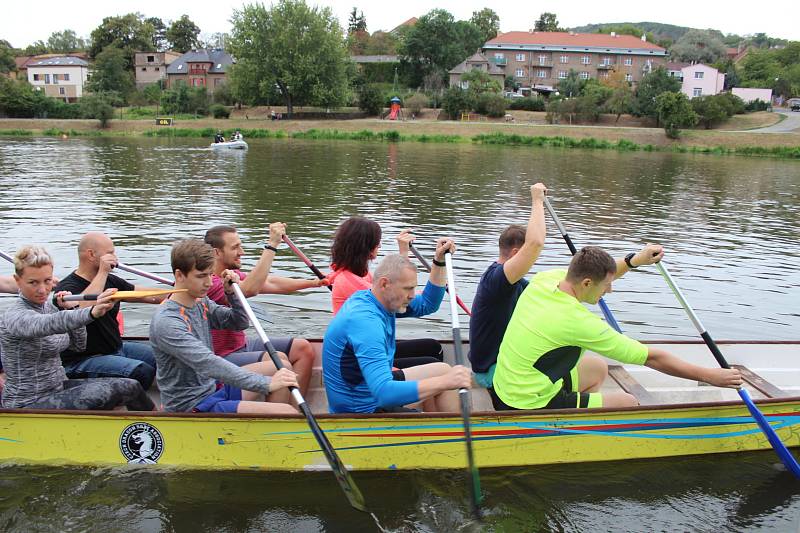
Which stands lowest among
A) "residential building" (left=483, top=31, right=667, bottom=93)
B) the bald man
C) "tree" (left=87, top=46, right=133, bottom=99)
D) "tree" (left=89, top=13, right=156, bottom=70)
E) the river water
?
the river water

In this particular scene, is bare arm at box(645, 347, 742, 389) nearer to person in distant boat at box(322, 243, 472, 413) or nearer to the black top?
person in distant boat at box(322, 243, 472, 413)

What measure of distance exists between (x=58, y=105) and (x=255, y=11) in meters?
19.4

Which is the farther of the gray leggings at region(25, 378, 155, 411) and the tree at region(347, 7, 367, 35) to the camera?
the tree at region(347, 7, 367, 35)

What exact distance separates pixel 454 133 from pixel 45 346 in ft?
165

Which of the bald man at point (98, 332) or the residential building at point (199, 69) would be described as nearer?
the bald man at point (98, 332)

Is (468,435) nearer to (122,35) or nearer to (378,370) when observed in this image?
(378,370)

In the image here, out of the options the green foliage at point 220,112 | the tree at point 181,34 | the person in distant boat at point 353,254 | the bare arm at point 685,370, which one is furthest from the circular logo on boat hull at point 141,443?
the tree at point 181,34

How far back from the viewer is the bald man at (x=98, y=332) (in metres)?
6.10

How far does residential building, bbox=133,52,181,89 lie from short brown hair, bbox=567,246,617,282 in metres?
96.6

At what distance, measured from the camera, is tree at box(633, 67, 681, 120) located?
58.8 meters

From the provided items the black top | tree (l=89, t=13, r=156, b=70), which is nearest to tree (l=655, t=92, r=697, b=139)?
the black top

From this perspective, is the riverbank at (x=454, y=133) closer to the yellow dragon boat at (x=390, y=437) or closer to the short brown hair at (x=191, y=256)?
the yellow dragon boat at (x=390, y=437)

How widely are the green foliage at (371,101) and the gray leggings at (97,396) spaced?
199 feet

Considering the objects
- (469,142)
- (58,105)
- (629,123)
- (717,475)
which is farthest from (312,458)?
(58,105)
